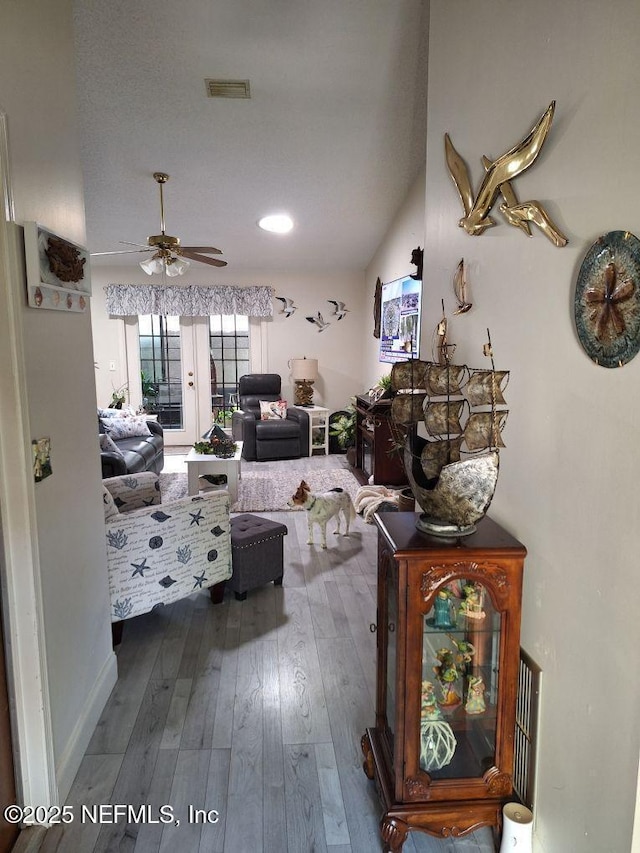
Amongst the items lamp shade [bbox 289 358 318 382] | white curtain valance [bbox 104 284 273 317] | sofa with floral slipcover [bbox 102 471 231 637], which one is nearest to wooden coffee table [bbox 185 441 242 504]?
sofa with floral slipcover [bbox 102 471 231 637]

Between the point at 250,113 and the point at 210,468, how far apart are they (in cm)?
282

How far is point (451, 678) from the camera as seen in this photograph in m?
1.57

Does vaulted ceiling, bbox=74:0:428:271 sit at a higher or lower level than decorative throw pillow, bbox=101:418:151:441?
higher

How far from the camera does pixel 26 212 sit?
5.38 ft

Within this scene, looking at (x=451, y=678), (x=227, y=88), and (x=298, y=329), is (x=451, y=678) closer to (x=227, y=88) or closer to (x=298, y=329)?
(x=227, y=88)

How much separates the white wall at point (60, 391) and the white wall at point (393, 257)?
328 centimetres

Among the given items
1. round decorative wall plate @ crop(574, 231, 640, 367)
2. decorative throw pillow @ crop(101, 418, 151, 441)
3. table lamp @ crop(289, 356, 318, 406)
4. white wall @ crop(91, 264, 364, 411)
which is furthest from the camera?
white wall @ crop(91, 264, 364, 411)

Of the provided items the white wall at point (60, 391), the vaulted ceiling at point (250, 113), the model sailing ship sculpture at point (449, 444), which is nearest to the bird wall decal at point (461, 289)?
the model sailing ship sculpture at point (449, 444)

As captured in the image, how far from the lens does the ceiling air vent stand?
11.2 ft

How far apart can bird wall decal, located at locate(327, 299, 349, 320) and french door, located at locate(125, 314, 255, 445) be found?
1092mm

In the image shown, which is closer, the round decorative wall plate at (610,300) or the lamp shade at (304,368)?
the round decorative wall plate at (610,300)

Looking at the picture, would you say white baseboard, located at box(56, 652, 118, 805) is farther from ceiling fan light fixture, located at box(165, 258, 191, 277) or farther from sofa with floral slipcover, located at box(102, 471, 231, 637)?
ceiling fan light fixture, located at box(165, 258, 191, 277)

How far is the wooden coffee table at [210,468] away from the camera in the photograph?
15.9ft

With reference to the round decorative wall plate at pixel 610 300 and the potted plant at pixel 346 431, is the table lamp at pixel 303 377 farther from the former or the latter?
the round decorative wall plate at pixel 610 300
